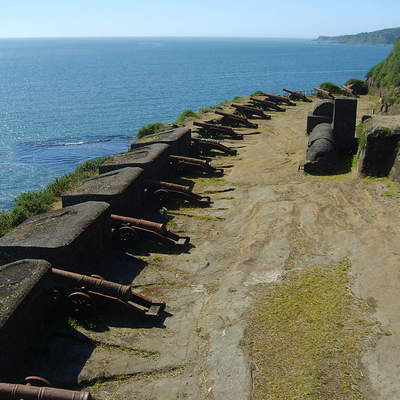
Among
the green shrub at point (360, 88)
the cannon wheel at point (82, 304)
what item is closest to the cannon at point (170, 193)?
the cannon wheel at point (82, 304)

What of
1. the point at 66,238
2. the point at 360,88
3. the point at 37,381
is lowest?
the point at 360,88

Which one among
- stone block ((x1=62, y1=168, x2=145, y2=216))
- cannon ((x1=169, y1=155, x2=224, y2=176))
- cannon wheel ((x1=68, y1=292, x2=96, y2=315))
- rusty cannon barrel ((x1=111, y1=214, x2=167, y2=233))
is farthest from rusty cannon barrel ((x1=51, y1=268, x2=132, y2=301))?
cannon ((x1=169, y1=155, x2=224, y2=176))

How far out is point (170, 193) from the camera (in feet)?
50.2

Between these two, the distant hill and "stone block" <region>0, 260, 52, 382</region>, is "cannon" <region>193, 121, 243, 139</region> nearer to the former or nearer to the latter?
the distant hill

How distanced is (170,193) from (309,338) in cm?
816

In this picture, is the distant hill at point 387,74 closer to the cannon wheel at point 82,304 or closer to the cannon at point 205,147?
the cannon at point 205,147

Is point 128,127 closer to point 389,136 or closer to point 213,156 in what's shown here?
point 213,156

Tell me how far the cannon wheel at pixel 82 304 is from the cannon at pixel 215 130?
16663 millimetres

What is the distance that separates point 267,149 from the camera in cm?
2211

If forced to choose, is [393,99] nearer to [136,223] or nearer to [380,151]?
[380,151]

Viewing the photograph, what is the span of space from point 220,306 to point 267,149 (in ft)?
45.2

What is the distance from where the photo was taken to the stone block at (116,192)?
1290 centimetres

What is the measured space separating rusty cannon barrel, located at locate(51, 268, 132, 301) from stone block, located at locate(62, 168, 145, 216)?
147 inches

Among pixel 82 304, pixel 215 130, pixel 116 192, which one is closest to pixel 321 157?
pixel 116 192
